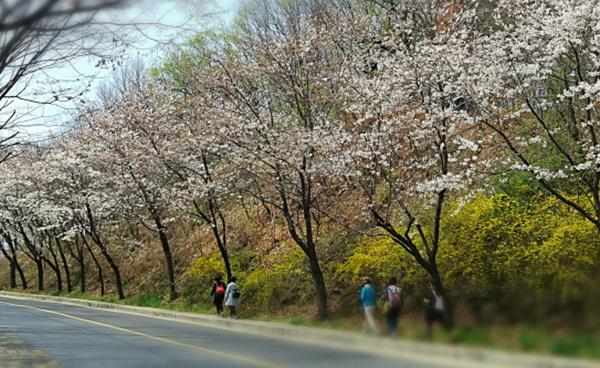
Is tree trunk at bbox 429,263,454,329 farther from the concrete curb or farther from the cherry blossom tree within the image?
the cherry blossom tree

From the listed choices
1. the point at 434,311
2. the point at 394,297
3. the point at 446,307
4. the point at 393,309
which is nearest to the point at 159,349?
the point at 393,309

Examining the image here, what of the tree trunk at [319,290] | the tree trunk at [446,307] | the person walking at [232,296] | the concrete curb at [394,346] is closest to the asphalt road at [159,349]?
the concrete curb at [394,346]

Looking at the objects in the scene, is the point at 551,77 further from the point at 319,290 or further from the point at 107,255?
the point at 107,255

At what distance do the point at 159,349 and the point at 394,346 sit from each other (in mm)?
5496

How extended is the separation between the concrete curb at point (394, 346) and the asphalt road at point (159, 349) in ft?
1.13

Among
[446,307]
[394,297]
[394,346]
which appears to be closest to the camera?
[394,346]

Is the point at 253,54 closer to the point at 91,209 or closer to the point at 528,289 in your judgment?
the point at 528,289

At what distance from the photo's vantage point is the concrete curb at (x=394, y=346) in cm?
920

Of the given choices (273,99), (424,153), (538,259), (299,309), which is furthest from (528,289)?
(273,99)

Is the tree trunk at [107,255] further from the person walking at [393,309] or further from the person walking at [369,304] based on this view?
the person walking at [393,309]

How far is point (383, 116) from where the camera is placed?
61.0 ft

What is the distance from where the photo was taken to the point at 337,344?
565 inches

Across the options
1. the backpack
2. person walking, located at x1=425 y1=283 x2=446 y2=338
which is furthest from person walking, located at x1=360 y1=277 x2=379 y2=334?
person walking, located at x1=425 y1=283 x2=446 y2=338

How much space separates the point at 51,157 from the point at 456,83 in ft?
87.5
